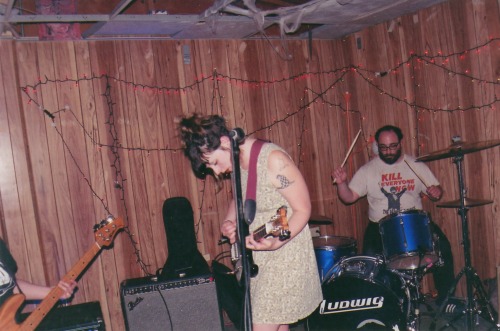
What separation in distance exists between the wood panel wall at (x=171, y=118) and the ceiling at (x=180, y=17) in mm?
138

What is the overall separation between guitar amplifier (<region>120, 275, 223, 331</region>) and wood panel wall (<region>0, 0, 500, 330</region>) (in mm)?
755

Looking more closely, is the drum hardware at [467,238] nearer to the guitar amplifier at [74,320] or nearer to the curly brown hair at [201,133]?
the curly brown hair at [201,133]

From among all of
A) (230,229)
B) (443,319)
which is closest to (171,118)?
(230,229)

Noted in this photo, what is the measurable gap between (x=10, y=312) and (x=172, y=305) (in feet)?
4.40

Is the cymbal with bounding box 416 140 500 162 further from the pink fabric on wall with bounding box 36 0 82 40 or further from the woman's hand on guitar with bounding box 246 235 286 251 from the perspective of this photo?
the pink fabric on wall with bounding box 36 0 82 40

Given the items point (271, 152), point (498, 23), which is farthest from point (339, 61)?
point (271, 152)

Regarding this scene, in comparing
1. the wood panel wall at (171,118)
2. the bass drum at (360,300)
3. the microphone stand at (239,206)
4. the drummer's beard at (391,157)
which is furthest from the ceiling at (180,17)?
the bass drum at (360,300)

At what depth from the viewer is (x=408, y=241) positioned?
3764 millimetres

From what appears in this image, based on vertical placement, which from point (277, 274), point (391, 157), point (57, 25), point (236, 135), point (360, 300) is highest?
point (57, 25)

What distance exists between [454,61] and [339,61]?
1.47m

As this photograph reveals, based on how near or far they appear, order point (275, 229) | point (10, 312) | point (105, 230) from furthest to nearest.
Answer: point (105, 230) → point (10, 312) → point (275, 229)

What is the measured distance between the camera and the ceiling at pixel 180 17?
392 centimetres

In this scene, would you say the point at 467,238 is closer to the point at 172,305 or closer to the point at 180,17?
the point at 172,305

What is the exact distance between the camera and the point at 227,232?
2627mm
